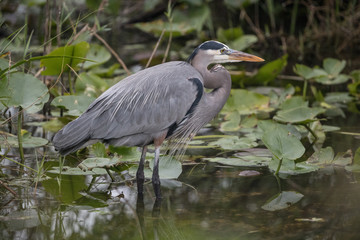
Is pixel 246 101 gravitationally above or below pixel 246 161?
below

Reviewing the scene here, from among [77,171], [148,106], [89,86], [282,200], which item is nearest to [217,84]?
[148,106]

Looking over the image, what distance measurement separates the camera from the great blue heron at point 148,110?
13.0 feet

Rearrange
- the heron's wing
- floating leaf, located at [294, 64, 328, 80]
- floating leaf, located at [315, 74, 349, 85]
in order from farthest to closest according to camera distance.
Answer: floating leaf, located at [315, 74, 349, 85], floating leaf, located at [294, 64, 328, 80], the heron's wing

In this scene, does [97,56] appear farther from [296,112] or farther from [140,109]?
[140,109]

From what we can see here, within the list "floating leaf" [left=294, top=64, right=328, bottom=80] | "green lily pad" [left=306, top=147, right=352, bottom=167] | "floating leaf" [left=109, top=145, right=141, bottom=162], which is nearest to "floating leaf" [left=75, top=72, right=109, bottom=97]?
"floating leaf" [left=109, top=145, right=141, bottom=162]

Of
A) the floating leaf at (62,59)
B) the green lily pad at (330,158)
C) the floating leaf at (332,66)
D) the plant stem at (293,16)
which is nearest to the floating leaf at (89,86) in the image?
the floating leaf at (62,59)

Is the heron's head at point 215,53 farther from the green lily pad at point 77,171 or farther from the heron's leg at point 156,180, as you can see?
the green lily pad at point 77,171

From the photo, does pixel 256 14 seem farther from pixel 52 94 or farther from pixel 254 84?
pixel 52 94

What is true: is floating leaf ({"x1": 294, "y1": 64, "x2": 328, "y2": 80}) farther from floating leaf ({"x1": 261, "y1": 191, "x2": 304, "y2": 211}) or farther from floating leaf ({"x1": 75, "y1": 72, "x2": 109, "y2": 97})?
floating leaf ({"x1": 261, "y1": 191, "x2": 304, "y2": 211})

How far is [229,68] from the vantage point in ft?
16.6

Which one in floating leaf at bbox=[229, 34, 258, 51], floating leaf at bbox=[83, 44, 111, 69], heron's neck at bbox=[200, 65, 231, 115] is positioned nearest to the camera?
heron's neck at bbox=[200, 65, 231, 115]

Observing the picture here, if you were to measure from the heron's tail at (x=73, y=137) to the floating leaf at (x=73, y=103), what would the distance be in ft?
2.83

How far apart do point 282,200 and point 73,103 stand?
6.47 ft

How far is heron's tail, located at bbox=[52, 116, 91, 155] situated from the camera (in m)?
3.89
